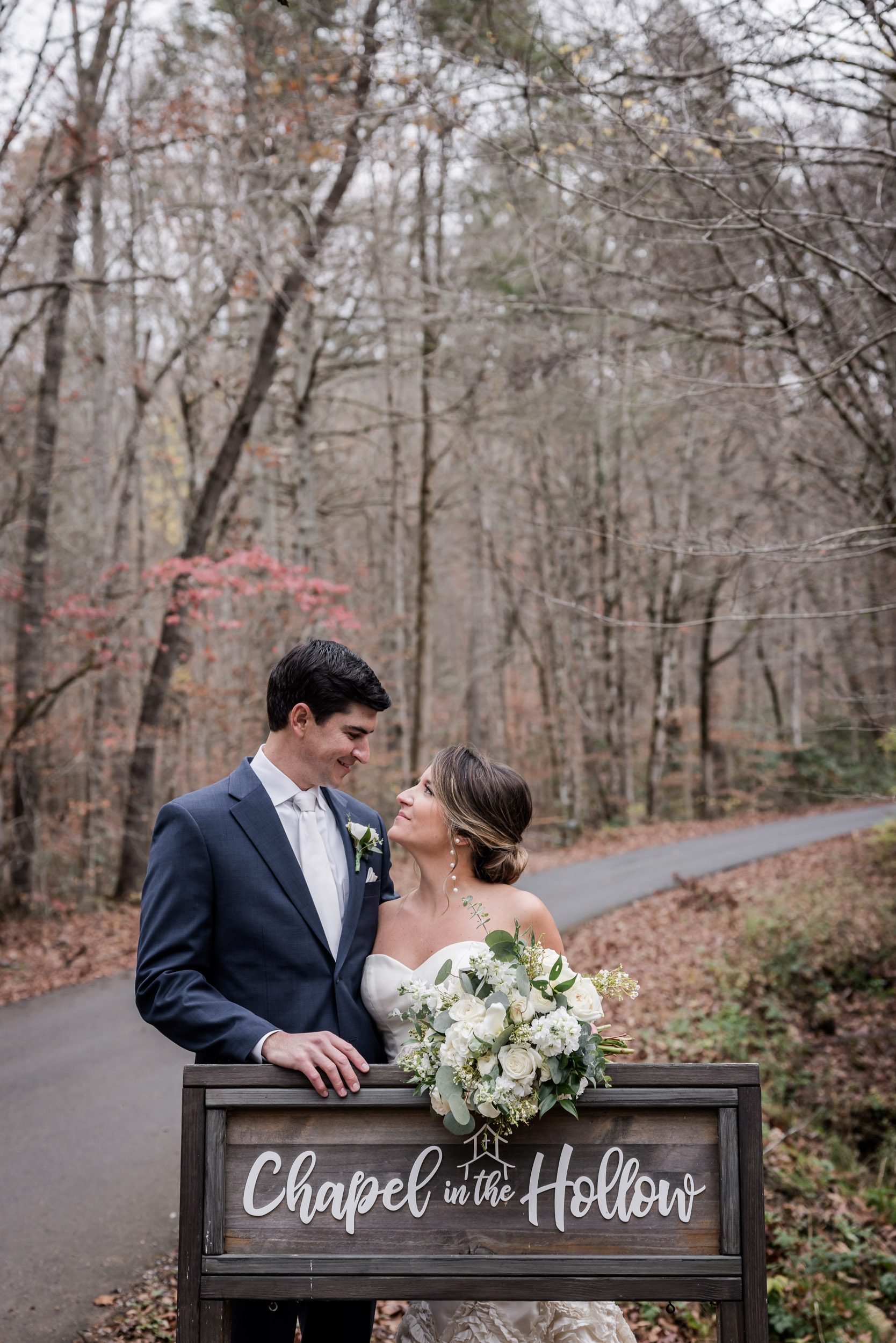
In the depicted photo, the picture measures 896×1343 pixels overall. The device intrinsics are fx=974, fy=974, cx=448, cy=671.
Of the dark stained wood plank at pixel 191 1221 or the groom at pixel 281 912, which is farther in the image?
the groom at pixel 281 912

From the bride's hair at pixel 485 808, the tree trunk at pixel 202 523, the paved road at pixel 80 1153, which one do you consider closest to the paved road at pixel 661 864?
the paved road at pixel 80 1153

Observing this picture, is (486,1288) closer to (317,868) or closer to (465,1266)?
(465,1266)

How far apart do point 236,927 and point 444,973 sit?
2.24 ft

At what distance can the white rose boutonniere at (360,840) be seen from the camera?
321 cm

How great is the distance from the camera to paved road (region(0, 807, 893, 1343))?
13.6ft

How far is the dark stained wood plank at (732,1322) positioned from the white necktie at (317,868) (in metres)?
1.39

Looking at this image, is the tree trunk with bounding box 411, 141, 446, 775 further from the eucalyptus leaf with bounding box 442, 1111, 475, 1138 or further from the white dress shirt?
the eucalyptus leaf with bounding box 442, 1111, 475, 1138

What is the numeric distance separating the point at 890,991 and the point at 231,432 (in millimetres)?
10053

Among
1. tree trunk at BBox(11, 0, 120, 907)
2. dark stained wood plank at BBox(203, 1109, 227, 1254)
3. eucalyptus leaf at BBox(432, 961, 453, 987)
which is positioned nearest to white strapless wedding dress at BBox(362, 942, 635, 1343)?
eucalyptus leaf at BBox(432, 961, 453, 987)

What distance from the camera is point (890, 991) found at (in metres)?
9.64

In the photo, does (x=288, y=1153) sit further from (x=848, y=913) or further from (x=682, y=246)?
(x=848, y=913)

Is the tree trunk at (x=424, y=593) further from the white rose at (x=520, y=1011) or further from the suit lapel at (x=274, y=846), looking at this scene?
the white rose at (x=520, y=1011)

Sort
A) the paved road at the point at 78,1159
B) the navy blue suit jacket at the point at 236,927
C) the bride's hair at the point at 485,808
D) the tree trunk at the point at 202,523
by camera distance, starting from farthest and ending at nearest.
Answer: the tree trunk at the point at 202,523, the paved road at the point at 78,1159, the bride's hair at the point at 485,808, the navy blue suit jacket at the point at 236,927

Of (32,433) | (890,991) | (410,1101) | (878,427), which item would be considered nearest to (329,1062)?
(410,1101)
